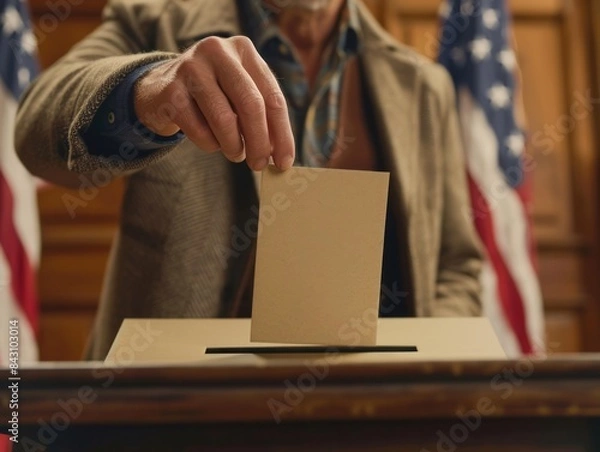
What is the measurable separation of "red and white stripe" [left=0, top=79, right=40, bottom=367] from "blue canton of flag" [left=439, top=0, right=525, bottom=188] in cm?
146

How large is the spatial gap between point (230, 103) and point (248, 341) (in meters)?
0.22

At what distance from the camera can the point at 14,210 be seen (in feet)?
7.45

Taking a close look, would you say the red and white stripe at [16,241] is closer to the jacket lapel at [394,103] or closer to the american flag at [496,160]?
the jacket lapel at [394,103]

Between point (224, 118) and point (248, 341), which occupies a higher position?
point (224, 118)

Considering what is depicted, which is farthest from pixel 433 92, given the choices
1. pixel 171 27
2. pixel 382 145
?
pixel 171 27

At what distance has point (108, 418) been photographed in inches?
18.4

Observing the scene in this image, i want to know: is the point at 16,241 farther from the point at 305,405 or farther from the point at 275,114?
the point at 305,405

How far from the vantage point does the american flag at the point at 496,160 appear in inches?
93.1

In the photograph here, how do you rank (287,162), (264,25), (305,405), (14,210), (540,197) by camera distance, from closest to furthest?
(305,405) < (287,162) < (264,25) < (14,210) < (540,197)

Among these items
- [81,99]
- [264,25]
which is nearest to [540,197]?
[264,25]

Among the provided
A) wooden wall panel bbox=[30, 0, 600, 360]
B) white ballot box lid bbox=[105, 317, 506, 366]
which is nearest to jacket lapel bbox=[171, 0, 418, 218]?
white ballot box lid bbox=[105, 317, 506, 366]

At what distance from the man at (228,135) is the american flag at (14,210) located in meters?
1.20

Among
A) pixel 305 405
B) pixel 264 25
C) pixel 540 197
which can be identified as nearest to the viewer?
pixel 305 405

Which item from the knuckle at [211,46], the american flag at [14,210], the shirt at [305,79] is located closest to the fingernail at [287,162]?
the knuckle at [211,46]
